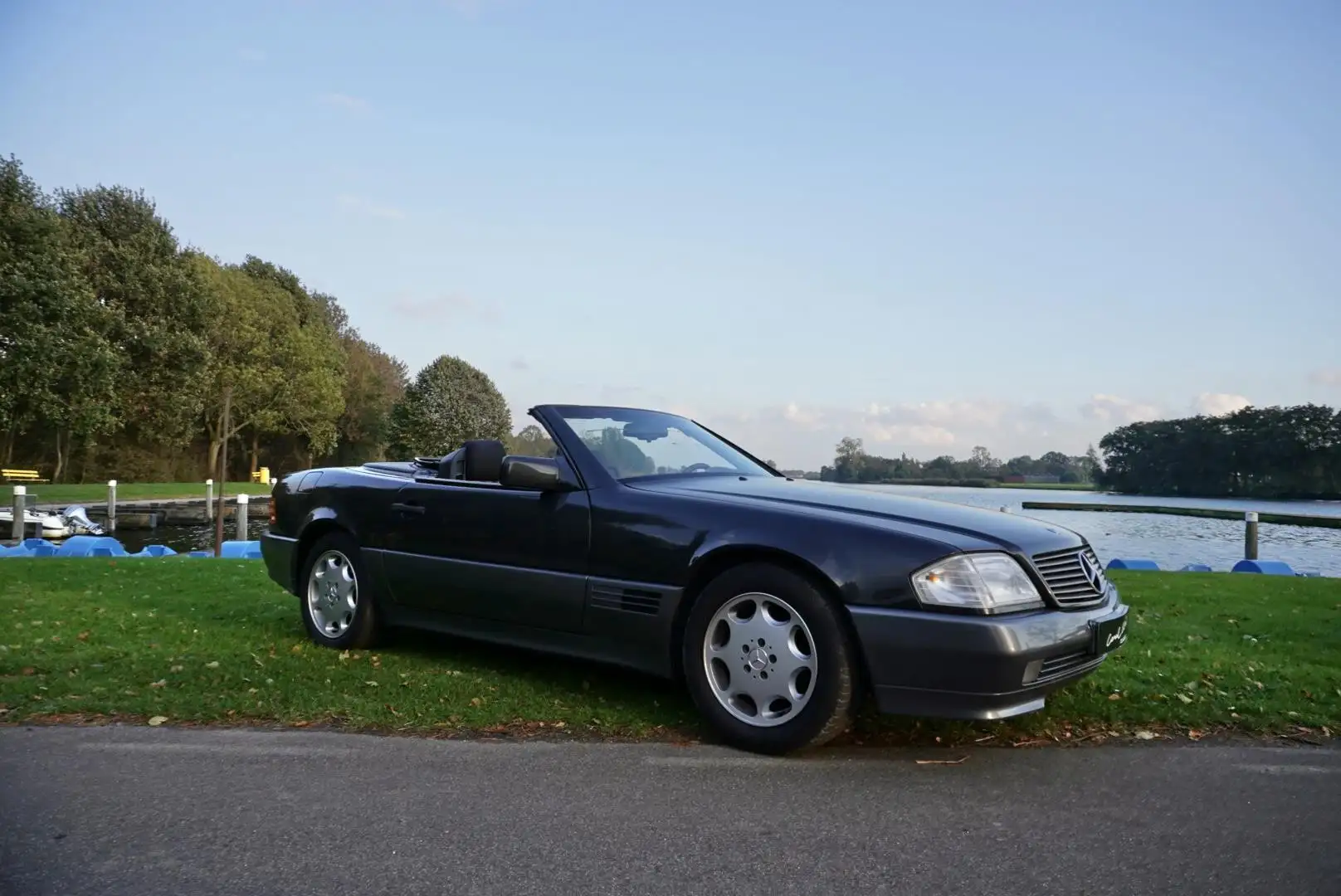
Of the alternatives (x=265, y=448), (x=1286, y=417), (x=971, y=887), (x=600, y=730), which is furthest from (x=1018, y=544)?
(x=265, y=448)

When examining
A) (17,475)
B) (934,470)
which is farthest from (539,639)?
(17,475)

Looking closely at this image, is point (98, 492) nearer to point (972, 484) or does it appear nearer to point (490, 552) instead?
point (972, 484)

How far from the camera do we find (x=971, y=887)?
266cm

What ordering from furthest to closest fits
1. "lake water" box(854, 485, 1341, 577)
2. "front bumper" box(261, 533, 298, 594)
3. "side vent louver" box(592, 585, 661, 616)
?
1. "lake water" box(854, 485, 1341, 577)
2. "front bumper" box(261, 533, 298, 594)
3. "side vent louver" box(592, 585, 661, 616)

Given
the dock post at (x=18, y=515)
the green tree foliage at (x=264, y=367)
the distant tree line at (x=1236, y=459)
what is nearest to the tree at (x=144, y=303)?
the green tree foliage at (x=264, y=367)

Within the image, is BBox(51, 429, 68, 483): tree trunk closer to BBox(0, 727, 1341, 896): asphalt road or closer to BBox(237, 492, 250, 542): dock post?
BBox(237, 492, 250, 542): dock post

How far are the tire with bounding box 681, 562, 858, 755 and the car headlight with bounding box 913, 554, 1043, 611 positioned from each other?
386 millimetres

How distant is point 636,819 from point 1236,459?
4070 centimetres

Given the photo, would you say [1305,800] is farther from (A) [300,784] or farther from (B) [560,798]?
(A) [300,784]

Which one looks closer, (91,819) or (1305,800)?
(91,819)

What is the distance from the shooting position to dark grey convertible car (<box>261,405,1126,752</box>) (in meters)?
3.76

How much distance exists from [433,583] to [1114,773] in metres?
3.48

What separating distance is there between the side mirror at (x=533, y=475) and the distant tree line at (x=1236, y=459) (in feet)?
124

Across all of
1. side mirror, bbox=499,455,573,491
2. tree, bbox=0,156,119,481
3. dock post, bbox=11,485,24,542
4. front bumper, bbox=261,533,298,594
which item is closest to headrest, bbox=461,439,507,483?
side mirror, bbox=499,455,573,491
